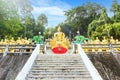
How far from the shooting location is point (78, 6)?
54531 mm

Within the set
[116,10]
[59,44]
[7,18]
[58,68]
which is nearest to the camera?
[58,68]

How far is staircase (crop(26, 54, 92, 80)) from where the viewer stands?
9.61m

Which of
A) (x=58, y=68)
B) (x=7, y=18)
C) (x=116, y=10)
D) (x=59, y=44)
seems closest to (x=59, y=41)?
(x=59, y=44)

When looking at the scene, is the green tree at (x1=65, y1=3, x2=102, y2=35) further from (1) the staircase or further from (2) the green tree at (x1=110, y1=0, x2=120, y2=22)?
(1) the staircase

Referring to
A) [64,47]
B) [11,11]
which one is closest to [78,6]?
[11,11]

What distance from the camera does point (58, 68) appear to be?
10.7 metres

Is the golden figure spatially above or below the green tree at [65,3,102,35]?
below

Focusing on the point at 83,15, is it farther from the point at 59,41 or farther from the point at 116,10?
the point at 59,41

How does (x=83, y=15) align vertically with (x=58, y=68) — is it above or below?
above

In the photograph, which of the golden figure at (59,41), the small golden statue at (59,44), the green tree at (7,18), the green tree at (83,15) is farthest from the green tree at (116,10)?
the small golden statue at (59,44)

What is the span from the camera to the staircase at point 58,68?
9609 mm

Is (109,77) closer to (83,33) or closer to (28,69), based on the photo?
(28,69)

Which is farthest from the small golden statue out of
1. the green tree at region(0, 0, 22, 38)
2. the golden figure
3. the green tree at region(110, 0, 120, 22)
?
the green tree at region(110, 0, 120, 22)

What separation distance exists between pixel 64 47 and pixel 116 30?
1790 cm
